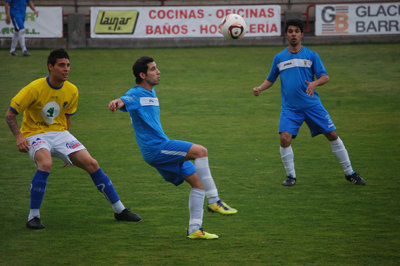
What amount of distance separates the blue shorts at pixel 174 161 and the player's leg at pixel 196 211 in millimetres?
176

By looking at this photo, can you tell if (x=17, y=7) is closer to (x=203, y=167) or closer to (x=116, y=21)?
(x=116, y=21)

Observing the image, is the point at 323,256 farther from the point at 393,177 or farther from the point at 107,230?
the point at 393,177

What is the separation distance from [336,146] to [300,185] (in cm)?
80

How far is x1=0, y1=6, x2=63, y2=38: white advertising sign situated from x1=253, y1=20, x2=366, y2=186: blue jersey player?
1717 centimetres

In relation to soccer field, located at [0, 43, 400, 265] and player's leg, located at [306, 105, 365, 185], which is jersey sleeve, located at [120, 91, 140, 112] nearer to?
soccer field, located at [0, 43, 400, 265]

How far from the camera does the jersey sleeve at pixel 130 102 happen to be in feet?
21.4

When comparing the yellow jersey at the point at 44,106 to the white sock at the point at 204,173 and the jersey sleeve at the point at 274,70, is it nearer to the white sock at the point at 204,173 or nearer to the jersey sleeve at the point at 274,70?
the white sock at the point at 204,173

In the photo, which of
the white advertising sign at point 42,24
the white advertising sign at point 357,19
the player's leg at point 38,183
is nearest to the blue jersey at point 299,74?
the player's leg at point 38,183

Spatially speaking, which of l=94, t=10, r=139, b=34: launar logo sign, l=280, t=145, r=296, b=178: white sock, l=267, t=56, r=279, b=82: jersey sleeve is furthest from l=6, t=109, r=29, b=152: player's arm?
l=94, t=10, r=139, b=34: launar logo sign

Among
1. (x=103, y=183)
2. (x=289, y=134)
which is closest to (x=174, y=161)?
(x=103, y=183)

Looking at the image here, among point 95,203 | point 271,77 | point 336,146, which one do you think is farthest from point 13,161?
point 336,146

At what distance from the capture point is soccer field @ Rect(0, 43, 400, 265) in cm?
620

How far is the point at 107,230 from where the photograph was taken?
22.7ft

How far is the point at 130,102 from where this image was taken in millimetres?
6535
